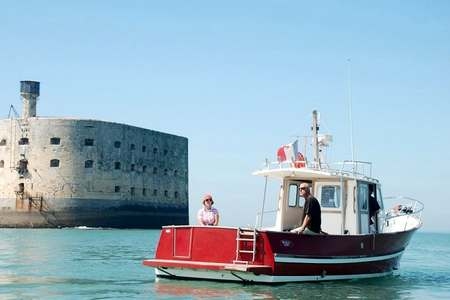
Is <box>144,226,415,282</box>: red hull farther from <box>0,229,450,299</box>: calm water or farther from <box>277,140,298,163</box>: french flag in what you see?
<box>277,140,298,163</box>: french flag

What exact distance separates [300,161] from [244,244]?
2.71 m

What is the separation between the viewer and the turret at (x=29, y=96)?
56688 millimetres

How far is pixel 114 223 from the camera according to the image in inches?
2152

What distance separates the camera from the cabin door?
16547 mm

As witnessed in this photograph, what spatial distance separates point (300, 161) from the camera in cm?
1608

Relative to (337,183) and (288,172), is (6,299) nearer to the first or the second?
(288,172)

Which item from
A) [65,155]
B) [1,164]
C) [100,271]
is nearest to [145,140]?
[65,155]

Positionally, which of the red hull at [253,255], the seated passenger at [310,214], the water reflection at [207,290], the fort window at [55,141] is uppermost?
the fort window at [55,141]

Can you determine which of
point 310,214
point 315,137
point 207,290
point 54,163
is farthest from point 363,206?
point 54,163

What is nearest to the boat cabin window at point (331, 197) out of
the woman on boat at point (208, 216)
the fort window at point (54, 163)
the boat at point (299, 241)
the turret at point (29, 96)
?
the boat at point (299, 241)

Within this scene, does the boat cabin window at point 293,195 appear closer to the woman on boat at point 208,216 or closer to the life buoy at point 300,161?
the life buoy at point 300,161

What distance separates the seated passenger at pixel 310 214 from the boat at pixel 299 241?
8.5 inches

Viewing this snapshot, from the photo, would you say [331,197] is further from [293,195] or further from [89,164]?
[89,164]

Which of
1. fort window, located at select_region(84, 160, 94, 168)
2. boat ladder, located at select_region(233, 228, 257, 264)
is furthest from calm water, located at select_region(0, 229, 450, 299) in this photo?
fort window, located at select_region(84, 160, 94, 168)
